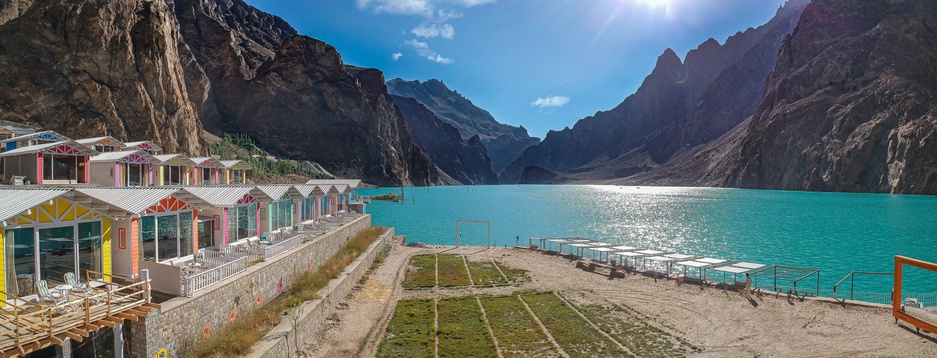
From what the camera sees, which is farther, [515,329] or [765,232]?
[765,232]

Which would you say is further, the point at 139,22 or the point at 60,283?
the point at 139,22

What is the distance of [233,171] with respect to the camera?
43125 mm

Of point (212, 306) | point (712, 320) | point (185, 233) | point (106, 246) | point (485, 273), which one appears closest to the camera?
point (212, 306)

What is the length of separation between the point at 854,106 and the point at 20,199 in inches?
6077

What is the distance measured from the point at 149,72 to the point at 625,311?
7570cm

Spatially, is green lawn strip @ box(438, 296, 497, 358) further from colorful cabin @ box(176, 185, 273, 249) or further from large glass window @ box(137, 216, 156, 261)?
large glass window @ box(137, 216, 156, 261)

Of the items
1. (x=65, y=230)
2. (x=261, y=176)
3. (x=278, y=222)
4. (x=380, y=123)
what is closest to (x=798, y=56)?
(x=380, y=123)

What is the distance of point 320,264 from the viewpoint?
25.6m

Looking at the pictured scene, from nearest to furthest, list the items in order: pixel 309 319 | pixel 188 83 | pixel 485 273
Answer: pixel 309 319 < pixel 485 273 < pixel 188 83

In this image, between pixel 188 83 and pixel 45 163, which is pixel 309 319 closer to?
pixel 45 163

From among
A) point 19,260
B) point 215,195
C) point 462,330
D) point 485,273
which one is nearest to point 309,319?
point 462,330

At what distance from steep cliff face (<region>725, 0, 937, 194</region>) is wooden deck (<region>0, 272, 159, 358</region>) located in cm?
13892

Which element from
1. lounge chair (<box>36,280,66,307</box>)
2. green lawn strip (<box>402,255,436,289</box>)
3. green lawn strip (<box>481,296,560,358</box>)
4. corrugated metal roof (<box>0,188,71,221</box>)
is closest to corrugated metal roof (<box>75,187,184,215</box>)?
corrugated metal roof (<box>0,188,71,221</box>)

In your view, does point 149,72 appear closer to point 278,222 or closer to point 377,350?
point 278,222
